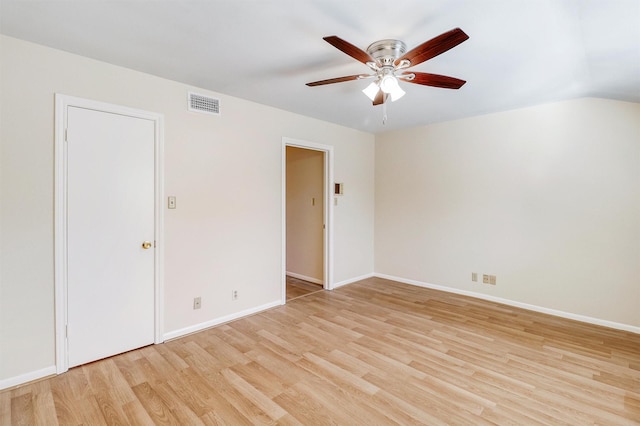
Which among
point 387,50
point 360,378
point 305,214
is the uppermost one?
point 387,50

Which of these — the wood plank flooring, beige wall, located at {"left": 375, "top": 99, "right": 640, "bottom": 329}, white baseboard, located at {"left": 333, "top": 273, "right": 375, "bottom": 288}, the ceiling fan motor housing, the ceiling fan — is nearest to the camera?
the ceiling fan

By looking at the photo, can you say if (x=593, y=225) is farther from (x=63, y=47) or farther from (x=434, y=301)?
(x=63, y=47)

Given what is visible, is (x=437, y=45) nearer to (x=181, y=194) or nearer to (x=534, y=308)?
(x=181, y=194)

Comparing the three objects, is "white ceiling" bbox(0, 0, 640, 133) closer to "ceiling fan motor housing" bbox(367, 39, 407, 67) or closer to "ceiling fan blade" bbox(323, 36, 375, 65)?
"ceiling fan motor housing" bbox(367, 39, 407, 67)

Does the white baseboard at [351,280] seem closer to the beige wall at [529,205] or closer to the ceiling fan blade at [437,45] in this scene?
the beige wall at [529,205]

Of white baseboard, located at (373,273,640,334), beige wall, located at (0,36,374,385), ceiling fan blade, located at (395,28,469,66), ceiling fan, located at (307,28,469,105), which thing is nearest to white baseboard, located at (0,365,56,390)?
beige wall, located at (0,36,374,385)

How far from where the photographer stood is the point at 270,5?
178 centimetres

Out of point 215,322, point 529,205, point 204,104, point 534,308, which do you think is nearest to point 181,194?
point 204,104

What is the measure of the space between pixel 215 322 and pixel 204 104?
230 cm

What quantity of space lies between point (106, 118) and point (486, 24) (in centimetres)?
295

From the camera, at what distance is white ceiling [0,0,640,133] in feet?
5.89

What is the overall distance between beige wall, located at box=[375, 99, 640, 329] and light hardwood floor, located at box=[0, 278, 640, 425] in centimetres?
54

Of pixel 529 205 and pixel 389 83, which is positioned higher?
pixel 389 83

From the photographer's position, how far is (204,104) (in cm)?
316
